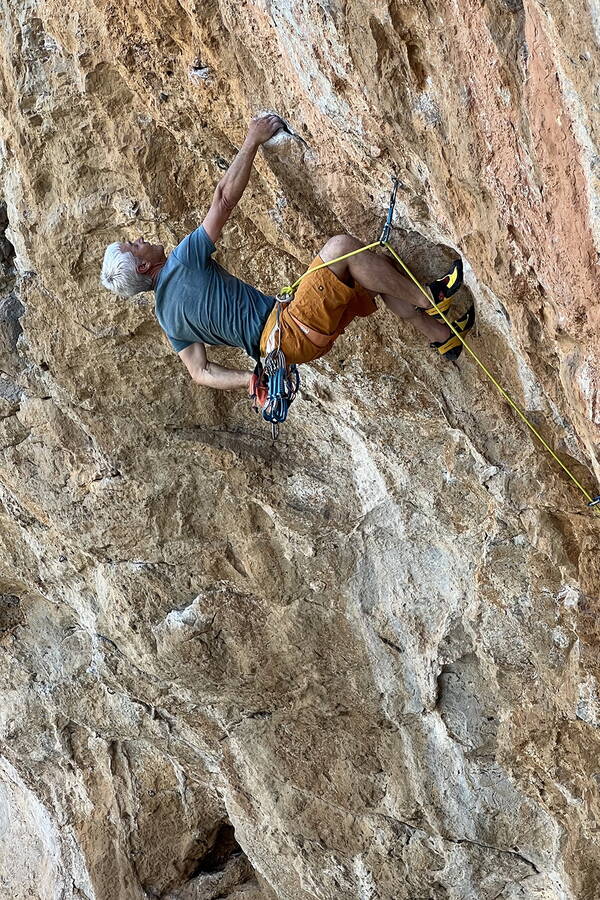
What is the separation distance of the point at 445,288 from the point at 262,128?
3.14 feet

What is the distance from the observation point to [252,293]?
3717 millimetres

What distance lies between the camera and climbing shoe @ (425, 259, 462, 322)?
3480 mm

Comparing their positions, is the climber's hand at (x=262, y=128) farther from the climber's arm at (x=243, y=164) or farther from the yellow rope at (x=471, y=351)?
the yellow rope at (x=471, y=351)

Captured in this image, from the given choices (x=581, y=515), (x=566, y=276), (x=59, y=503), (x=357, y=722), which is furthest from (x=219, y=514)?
(x=566, y=276)

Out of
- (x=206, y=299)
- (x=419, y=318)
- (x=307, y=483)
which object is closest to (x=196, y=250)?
(x=206, y=299)

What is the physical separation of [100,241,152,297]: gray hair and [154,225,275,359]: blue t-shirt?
0.27ft

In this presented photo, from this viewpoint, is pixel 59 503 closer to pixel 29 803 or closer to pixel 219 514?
pixel 219 514

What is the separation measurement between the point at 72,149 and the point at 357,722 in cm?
371

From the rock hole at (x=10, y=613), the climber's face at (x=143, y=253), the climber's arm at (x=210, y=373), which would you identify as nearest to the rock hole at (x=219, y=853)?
the rock hole at (x=10, y=613)

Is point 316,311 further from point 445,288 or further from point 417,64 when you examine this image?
point 417,64

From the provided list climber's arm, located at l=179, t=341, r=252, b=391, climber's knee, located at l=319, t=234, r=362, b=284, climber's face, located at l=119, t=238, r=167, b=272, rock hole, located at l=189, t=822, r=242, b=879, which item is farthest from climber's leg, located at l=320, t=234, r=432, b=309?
rock hole, located at l=189, t=822, r=242, b=879

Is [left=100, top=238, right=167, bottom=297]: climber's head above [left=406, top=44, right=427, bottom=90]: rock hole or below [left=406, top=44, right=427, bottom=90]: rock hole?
below

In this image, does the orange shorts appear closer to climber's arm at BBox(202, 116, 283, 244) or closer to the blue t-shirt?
the blue t-shirt

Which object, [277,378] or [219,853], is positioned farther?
[219,853]
